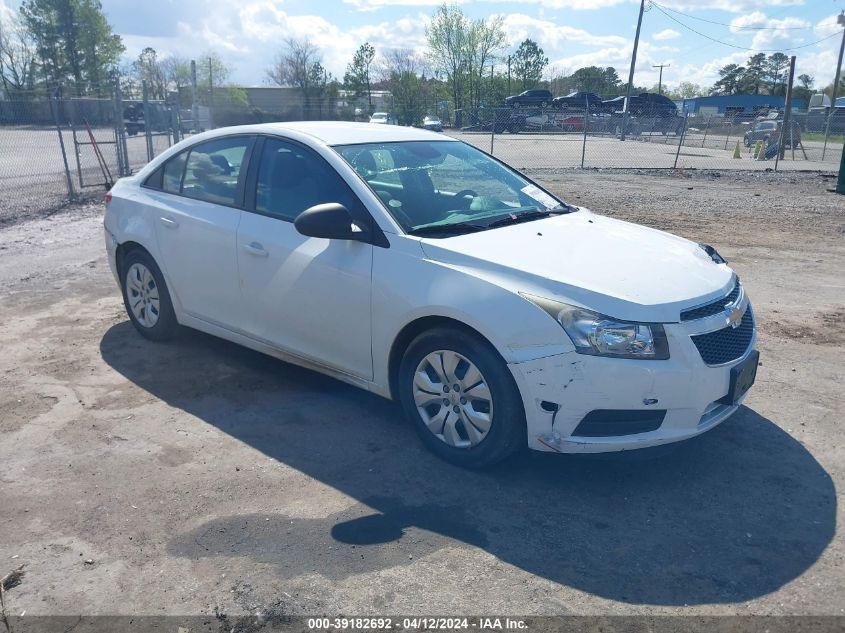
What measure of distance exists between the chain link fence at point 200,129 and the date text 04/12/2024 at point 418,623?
8.69m

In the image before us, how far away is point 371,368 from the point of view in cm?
412

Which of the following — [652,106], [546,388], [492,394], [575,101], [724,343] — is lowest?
[492,394]

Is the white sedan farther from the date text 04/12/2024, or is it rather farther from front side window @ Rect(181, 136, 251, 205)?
the date text 04/12/2024

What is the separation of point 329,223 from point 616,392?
177 cm

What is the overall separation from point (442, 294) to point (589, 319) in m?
0.76

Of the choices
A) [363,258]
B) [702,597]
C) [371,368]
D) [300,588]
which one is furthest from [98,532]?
[702,597]

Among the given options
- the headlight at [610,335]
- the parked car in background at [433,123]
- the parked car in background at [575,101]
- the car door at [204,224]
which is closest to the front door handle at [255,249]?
the car door at [204,224]

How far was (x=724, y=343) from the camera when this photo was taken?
3596 mm

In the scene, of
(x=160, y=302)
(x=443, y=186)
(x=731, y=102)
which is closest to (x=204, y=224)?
(x=160, y=302)

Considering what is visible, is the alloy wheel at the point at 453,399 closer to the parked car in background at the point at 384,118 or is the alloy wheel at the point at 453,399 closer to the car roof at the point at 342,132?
the car roof at the point at 342,132

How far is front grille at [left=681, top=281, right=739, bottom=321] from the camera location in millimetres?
3439

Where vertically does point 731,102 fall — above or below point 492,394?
above

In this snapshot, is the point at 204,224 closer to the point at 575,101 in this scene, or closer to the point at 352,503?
the point at 352,503

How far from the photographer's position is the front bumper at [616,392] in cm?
330
